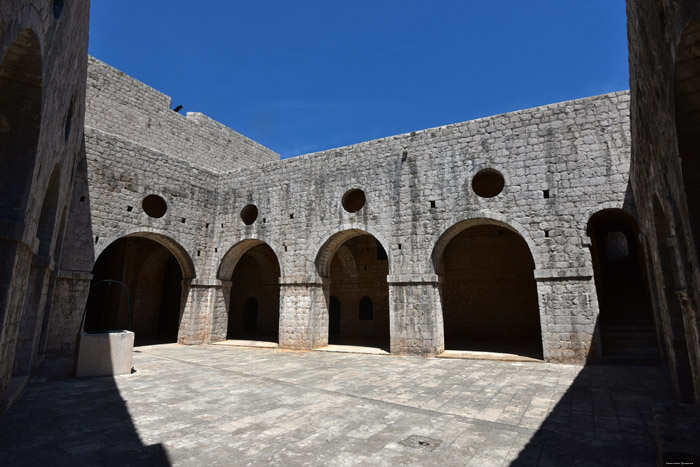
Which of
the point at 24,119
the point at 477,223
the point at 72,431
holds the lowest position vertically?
the point at 72,431

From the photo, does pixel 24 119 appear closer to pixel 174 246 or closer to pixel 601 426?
pixel 601 426

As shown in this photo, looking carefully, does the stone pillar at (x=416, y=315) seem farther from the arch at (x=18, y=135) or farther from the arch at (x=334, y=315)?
the arch at (x=18, y=135)

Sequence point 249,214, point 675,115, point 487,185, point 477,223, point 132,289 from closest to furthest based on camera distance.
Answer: point 675,115 → point 477,223 → point 487,185 → point 249,214 → point 132,289

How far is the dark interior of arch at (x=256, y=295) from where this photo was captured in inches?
711

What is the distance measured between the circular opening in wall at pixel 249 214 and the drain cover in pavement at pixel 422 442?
37.8 ft

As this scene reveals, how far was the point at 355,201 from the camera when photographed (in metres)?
13.0

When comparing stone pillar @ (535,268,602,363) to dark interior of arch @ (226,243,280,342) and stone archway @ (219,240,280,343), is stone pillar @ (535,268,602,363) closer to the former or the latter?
stone archway @ (219,240,280,343)

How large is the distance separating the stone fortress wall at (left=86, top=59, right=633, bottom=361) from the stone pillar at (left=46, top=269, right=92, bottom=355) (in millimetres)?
1388


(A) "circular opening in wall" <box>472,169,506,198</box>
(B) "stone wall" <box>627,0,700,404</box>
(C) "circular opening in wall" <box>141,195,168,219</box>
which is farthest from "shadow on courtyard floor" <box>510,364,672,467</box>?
(C) "circular opening in wall" <box>141,195,168,219</box>

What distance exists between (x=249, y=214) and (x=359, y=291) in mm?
6006

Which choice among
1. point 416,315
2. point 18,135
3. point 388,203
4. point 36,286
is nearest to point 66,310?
point 36,286

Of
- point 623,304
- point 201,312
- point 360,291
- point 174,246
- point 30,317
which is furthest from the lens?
point 360,291

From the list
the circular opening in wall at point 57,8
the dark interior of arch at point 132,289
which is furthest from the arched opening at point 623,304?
the dark interior of arch at point 132,289

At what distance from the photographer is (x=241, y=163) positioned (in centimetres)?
1927
